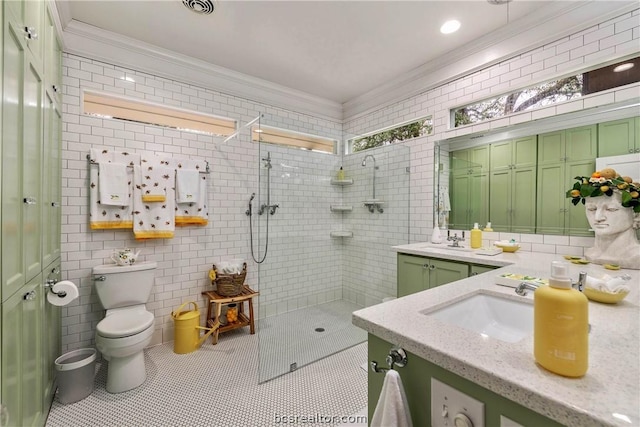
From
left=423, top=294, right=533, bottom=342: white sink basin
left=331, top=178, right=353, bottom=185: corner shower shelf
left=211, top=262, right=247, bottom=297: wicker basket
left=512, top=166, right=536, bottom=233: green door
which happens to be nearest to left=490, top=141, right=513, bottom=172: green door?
left=512, top=166, right=536, bottom=233: green door

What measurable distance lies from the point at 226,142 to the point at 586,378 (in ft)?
10.7

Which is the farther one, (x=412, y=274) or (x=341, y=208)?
(x=341, y=208)

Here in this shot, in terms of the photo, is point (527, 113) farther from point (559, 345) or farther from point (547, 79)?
point (559, 345)

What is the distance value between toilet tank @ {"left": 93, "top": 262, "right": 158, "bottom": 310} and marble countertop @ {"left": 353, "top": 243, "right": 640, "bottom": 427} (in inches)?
92.3

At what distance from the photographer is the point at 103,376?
229 centimetres

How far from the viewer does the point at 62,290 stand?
1756mm

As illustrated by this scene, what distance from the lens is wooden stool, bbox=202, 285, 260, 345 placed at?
2803 mm

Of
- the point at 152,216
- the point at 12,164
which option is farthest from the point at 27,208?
the point at 152,216

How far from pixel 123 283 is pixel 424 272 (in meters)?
2.63

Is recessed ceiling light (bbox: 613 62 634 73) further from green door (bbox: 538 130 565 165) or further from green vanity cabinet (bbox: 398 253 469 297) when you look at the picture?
green vanity cabinet (bbox: 398 253 469 297)

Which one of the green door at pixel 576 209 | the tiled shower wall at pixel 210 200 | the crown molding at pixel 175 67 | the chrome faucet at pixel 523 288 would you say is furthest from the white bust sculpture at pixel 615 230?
the crown molding at pixel 175 67

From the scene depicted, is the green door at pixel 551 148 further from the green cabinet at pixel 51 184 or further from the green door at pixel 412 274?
the green cabinet at pixel 51 184

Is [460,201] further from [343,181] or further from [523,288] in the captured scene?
[523,288]

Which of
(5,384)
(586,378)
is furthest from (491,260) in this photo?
(5,384)
